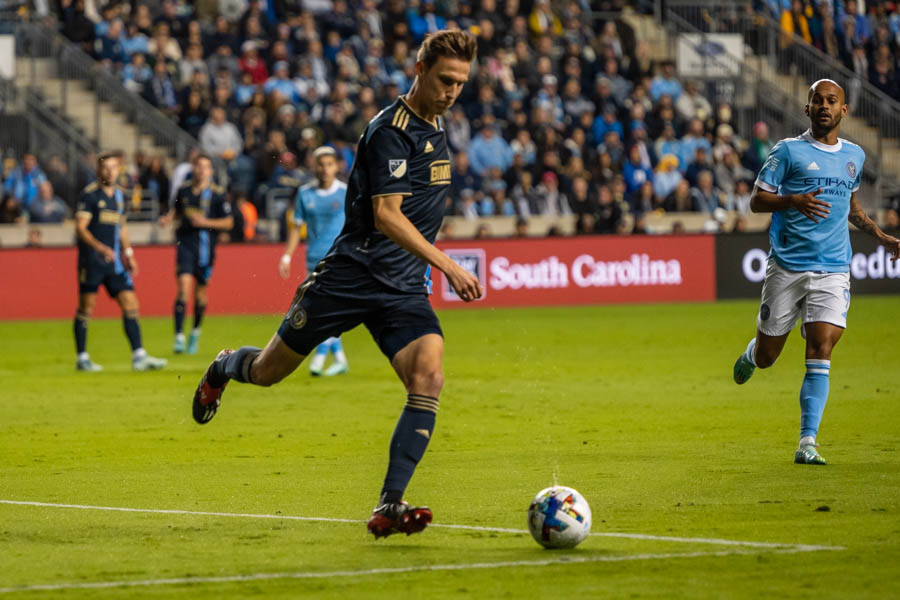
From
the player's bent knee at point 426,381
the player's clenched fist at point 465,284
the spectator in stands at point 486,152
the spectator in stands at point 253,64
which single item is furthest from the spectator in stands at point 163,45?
the player's clenched fist at point 465,284

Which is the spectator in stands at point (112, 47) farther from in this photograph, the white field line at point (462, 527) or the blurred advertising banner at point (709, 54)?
the white field line at point (462, 527)

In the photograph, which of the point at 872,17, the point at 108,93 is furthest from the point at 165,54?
the point at 872,17

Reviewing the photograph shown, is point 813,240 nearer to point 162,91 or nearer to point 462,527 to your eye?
point 462,527

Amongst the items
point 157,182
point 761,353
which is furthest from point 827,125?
point 157,182

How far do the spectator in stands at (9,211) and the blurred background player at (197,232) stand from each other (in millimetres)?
7439

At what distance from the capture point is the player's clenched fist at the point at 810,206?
998cm

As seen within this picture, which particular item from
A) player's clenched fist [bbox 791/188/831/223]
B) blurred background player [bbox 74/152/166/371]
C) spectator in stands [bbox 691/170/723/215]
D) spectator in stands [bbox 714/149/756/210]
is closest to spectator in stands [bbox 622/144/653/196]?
spectator in stands [bbox 691/170/723/215]

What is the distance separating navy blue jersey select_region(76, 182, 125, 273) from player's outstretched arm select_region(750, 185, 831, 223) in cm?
962

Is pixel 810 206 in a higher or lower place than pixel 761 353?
higher

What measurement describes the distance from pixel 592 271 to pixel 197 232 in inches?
412

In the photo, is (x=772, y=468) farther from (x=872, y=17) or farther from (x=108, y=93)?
(x=872, y=17)

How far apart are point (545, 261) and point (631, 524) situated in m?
21.1

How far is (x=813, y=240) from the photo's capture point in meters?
10.3

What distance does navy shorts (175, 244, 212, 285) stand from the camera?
66.7ft
